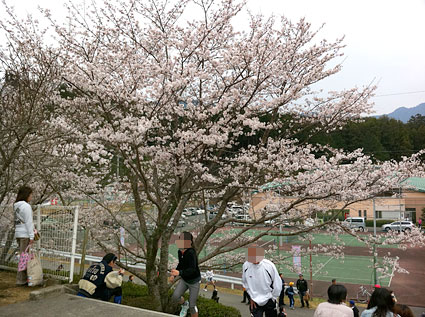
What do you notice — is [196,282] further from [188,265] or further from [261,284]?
[261,284]

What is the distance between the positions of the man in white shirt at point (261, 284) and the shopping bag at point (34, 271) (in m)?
3.28

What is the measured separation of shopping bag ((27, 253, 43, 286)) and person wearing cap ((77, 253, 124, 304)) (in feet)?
2.67

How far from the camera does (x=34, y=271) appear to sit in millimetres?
4762

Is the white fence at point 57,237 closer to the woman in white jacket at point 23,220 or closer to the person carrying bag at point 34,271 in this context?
the person carrying bag at point 34,271

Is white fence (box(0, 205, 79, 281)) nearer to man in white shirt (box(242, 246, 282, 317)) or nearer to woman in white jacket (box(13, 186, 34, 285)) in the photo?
woman in white jacket (box(13, 186, 34, 285))

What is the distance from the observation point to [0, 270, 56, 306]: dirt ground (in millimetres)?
4252

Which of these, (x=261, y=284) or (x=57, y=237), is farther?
(x=57, y=237)

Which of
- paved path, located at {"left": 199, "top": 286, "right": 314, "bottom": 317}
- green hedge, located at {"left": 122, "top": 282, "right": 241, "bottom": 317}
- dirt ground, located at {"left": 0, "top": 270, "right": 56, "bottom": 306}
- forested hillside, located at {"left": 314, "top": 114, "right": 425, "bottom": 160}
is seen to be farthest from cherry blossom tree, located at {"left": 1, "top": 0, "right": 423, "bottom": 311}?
forested hillside, located at {"left": 314, "top": 114, "right": 425, "bottom": 160}

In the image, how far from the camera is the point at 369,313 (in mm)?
2824

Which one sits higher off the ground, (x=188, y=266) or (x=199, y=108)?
(x=199, y=108)

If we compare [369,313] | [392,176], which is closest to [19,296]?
[369,313]

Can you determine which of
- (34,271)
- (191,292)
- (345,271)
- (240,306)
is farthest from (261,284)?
(345,271)

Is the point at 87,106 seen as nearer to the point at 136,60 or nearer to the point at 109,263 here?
the point at 136,60

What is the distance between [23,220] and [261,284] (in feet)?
11.1
